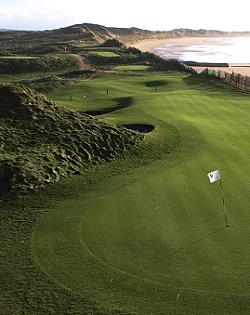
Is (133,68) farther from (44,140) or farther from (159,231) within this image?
(159,231)

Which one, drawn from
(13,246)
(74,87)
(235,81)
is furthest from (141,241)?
(235,81)

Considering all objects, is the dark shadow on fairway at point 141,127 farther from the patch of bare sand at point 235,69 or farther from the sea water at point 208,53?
the sea water at point 208,53

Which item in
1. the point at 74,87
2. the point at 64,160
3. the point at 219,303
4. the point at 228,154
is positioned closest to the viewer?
the point at 219,303

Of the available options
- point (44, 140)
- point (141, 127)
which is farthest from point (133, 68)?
point (44, 140)

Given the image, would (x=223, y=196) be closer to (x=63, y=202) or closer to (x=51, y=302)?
(x=63, y=202)

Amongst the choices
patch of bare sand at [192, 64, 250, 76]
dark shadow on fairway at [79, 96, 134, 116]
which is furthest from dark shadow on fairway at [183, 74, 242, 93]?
patch of bare sand at [192, 64, 250, 76]

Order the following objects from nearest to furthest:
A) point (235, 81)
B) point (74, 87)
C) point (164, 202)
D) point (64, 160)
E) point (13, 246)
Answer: point (13, 246) → point (164, 202) → point (64, 160) → point (74, 87) → point (235, 81)

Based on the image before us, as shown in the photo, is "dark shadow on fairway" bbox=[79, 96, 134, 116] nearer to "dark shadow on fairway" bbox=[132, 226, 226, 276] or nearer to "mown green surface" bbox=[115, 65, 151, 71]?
"dark shadow on fairway" bbox=[132, 226, 226, 276]
